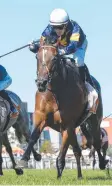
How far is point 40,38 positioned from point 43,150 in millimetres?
99791

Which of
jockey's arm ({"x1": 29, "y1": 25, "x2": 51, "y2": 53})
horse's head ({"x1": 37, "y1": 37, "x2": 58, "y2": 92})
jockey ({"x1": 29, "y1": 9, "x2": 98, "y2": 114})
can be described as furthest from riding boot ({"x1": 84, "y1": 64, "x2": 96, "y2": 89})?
horse's head ({"x1": 37, "y1": 37, "x2": 58, "y2": 92})

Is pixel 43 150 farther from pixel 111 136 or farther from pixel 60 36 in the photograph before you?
pixel 60 36

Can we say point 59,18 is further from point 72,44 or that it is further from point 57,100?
point 57,100

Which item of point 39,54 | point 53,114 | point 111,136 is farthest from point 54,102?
point 111,136

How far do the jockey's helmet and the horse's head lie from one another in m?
0.76

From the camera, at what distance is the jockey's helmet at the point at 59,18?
13.2m

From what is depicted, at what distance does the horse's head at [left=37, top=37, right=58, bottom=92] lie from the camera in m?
11.9

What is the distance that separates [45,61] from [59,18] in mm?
1408

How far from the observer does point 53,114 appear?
12.7 meters

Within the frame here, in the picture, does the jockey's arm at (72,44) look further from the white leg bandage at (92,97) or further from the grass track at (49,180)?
the grass track at (49,180)

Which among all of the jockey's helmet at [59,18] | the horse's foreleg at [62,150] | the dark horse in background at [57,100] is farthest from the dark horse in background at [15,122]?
the jockey's helmet at [59,18]

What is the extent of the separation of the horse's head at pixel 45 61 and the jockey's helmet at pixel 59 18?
757mm

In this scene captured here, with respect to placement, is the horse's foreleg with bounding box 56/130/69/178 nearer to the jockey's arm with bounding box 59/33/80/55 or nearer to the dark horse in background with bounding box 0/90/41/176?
the dark horse in background with bounding box 0/90/41/176

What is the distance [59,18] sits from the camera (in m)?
13.1
